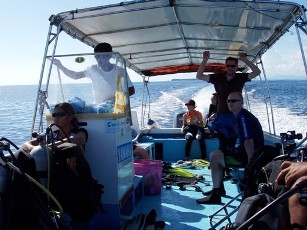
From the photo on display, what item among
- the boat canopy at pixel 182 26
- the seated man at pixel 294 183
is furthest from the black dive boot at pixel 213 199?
the seated man at pixel 294 183

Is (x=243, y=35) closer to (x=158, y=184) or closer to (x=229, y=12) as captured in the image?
(x=229, y=12)

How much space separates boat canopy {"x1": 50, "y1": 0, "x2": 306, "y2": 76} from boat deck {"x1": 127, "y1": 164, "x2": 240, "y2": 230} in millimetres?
2172

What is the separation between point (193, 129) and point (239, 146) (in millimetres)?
3243

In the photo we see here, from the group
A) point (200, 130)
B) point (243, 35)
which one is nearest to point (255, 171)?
point (243, 35)

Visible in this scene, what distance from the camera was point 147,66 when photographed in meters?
7.79

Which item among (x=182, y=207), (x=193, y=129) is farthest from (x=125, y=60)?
(x=193, y=129)

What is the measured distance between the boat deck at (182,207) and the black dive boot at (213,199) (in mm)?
52

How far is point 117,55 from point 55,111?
82cm

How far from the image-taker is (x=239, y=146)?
4090 mm

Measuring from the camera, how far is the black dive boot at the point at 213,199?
13.4ft

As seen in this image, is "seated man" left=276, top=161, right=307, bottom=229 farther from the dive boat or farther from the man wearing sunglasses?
the man wearing sunglasses

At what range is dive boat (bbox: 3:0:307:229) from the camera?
3.29m

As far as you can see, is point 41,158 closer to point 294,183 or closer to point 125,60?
point 294,183

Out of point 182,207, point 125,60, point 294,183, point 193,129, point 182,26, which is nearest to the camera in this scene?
point 294,183
